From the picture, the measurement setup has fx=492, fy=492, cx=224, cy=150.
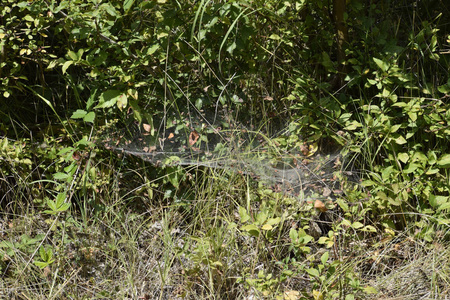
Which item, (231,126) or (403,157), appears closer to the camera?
(403,157)

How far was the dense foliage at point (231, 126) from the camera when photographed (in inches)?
99.1

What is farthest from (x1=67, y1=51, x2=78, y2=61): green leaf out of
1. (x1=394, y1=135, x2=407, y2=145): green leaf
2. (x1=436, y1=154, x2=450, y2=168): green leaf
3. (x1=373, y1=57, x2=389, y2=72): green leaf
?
(x1=436, y1=154, x2=450, y2=168): green leaf

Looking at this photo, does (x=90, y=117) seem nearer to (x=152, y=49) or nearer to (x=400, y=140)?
(x=152, y=49)

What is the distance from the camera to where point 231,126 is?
297 centimetres

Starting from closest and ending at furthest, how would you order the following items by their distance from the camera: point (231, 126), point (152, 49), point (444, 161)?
point (444, 161) < point (152, 49) < point (231, 126)

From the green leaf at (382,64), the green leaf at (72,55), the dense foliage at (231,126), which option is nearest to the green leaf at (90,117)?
the dense foliage at (231,126)

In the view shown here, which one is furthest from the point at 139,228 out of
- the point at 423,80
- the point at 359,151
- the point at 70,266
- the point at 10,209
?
the point at 423,80

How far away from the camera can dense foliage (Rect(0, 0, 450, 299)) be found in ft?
8.26

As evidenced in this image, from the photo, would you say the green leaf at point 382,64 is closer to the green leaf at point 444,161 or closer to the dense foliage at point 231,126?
the dense foliage at point 231,126

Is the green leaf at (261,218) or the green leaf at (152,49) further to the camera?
the green leaf at (152,49)

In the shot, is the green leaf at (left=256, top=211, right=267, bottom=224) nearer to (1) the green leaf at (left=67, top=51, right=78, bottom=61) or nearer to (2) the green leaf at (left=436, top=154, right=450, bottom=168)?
(2) the green leaf at (left=436, top=154, right=450, bottom=168)

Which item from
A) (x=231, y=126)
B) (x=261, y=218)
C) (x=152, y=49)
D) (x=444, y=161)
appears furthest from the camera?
(x=231, y=126)

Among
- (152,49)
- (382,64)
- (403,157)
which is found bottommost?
(403,157)

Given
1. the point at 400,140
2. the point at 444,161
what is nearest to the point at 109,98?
the point at 400,140
